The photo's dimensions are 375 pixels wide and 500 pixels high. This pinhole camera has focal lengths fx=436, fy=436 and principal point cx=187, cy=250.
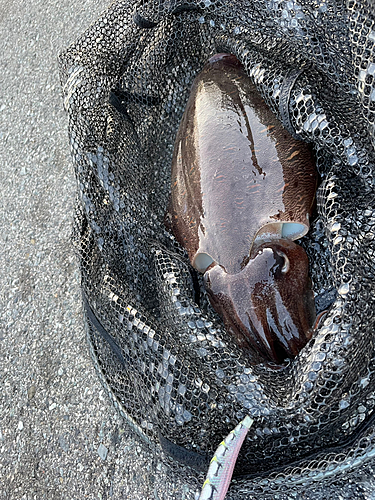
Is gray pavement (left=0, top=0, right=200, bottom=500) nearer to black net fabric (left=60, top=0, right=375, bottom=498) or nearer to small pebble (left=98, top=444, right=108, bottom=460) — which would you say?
small pebble (left=98, top=444, right=108, bottom=460)

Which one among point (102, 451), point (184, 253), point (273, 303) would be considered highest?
point (273, 303)

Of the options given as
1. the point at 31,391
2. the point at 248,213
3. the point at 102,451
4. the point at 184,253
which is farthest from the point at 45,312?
the point at 248,213

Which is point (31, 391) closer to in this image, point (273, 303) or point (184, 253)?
point (184, 253)

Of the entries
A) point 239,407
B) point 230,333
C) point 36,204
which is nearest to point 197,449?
point 239,407

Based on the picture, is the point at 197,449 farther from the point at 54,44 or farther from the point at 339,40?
the point at 54,44

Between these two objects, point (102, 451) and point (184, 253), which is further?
point (102, 451)

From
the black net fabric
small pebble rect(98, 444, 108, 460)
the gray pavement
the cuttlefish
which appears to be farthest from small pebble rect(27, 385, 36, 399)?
the cuttlefish

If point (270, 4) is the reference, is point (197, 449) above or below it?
below
